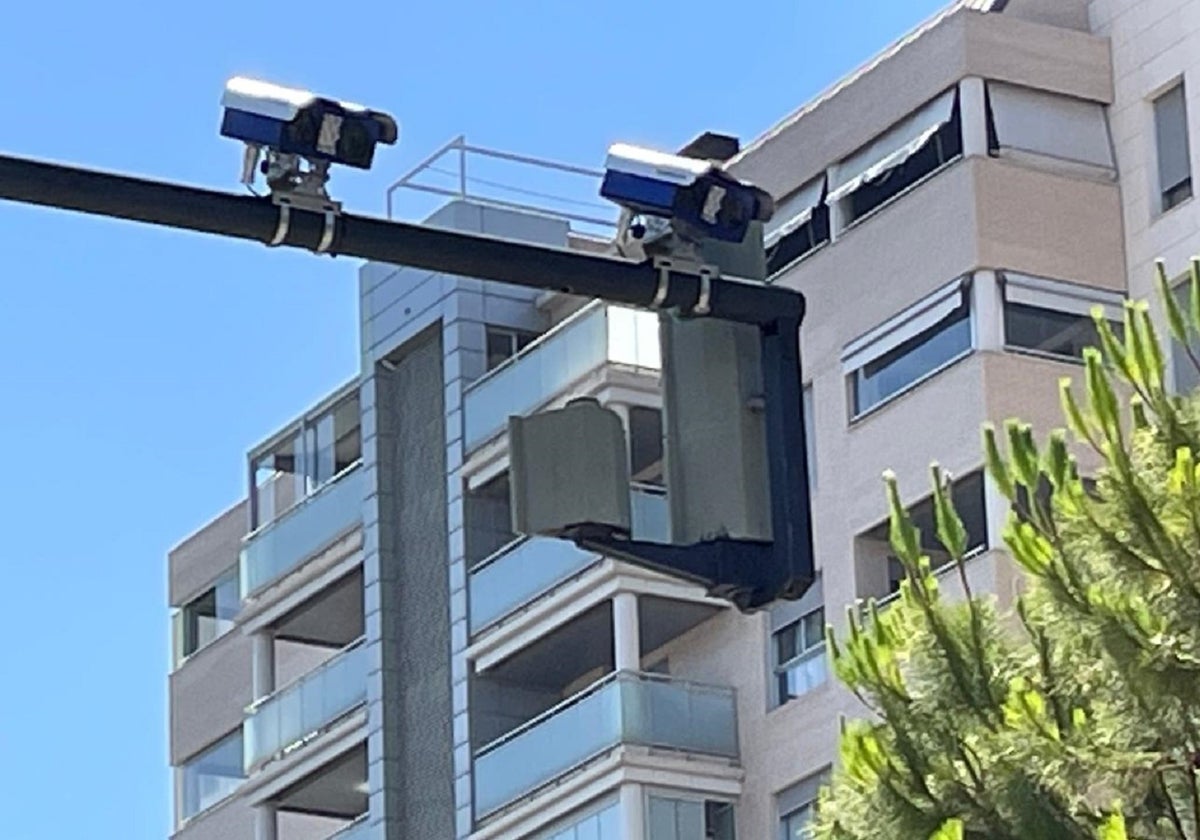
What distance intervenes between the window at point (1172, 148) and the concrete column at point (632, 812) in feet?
28.1

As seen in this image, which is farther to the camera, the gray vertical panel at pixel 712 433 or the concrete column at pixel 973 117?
the concrete column at pixel 973 117

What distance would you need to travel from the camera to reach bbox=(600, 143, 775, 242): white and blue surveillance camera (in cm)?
1048

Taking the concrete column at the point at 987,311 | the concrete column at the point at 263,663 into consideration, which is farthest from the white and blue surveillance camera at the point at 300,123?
the concrete column at the point at 263,663

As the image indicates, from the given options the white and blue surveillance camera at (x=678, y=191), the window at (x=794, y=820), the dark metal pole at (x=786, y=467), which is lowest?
the dark metal pole at (x=786, y=467)

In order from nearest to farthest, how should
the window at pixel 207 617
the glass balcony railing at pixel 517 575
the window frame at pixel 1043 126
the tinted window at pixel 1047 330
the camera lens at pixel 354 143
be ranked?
the camera lens at pixel 354 143 < the tinted window at pixel 1047 330 < the window frame at pixel 1043 126 < the glass balcony railing at pixel 517 575 < the window at pixel 207 617

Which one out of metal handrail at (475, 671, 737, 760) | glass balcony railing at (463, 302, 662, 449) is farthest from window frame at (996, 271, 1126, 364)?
metal handrail at (475, 671, 737, 760)

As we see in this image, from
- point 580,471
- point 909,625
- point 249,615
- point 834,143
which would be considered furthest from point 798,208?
point 580,471

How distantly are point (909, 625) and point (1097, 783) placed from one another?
1.77 metres

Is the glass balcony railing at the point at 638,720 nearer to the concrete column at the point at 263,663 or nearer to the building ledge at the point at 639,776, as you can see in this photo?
the building ledge at the point at 639,776

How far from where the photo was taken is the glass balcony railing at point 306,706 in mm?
47562

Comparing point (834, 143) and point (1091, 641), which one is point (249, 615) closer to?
point (834, 143)

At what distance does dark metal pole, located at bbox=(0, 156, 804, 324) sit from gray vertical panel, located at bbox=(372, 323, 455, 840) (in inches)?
1369

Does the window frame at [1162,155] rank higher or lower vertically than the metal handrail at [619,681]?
higher

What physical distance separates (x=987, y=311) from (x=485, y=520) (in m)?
9.58
